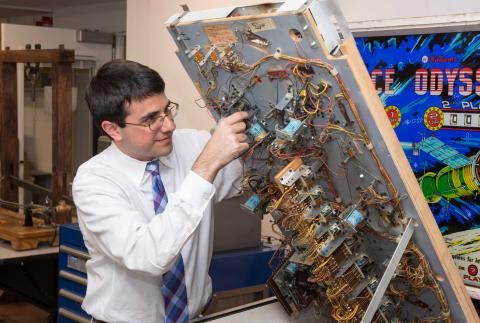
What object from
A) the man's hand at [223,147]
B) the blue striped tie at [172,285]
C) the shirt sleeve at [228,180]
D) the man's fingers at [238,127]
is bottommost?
the blue striped tie at [172,285]

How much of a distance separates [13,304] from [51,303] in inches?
55.3

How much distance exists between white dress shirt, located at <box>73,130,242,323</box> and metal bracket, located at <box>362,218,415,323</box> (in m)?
0.46

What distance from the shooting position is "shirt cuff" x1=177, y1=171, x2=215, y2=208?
5.14 feet

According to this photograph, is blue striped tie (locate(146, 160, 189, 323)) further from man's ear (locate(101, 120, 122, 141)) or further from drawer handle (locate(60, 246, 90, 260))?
drawer handle (locate(60, 246, 90, 260))

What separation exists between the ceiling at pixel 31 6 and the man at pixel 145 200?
3511 millimetres

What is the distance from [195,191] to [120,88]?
0.39 metres

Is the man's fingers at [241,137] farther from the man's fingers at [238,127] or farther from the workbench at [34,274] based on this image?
the workbench at [34,274]

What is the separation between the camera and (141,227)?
160 cm

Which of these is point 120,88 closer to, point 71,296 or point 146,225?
point 146,225

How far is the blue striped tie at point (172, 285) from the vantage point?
5.95 feet

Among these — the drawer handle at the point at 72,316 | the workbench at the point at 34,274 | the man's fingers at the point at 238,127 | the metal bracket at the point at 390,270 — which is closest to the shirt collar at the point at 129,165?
the man's fingers at the point at 238,127

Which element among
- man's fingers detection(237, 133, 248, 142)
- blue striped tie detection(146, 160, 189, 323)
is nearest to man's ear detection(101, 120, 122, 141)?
blue striped tie detection(146, 160, 189, 323)

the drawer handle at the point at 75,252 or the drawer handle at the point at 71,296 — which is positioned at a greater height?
the drawer handle at the point at 75,252

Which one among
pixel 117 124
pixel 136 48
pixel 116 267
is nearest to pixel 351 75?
pixel 117 124
